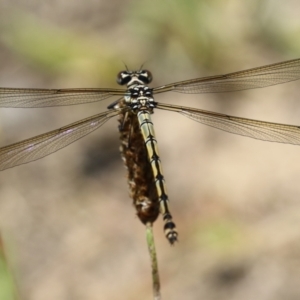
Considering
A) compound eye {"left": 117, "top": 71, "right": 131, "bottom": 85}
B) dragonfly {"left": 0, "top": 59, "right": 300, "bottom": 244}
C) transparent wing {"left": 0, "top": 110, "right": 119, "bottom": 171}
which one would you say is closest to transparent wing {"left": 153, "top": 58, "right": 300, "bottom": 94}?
dragonfly {"left": 0, "top": 59, "right": 300, "bottom": 244}

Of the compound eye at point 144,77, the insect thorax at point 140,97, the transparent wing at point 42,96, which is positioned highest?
the compound eye at point 144,77

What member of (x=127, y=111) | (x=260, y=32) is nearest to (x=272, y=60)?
(x=260, y=32)

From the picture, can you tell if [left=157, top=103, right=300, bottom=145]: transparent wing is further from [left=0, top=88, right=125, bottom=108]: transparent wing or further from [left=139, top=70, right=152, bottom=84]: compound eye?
[left=0, top=88, right=125, bottom=108]: transparent wing

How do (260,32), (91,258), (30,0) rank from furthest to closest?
1. (30,0)
2. (260,32)
3. (91,258)

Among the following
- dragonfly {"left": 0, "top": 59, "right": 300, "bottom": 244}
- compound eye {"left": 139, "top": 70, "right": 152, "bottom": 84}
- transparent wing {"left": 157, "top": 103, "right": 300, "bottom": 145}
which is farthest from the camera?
compound eye {"left": 139, "top": 70, "right": 152, "bottom": 84}

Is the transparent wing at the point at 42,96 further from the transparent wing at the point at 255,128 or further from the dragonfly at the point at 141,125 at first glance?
the transparent wing at the point at 255,128

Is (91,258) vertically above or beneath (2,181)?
beneath

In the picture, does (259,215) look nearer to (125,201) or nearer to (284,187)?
(284,187)

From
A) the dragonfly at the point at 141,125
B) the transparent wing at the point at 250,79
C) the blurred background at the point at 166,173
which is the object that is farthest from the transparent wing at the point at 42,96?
the blurred background at the point at 166,173
